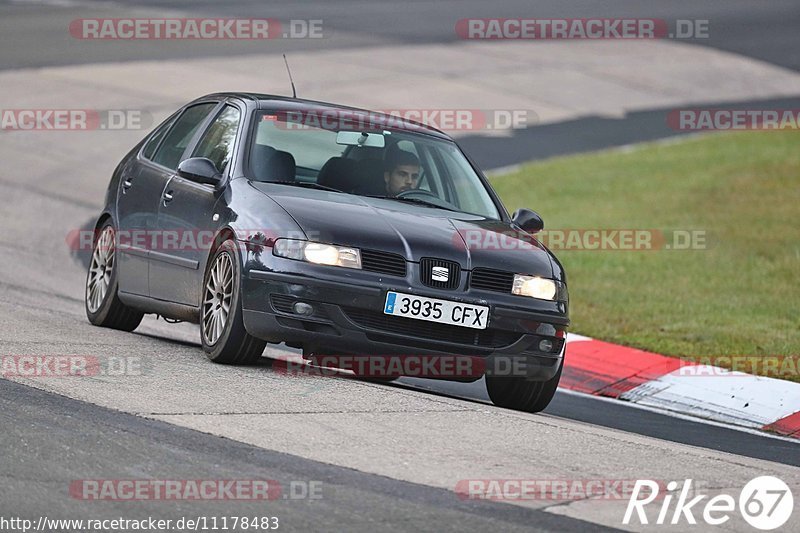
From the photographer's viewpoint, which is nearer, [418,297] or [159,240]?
[418,297]

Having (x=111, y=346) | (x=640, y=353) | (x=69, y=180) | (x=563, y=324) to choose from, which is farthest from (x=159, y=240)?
(x=69, y=180)

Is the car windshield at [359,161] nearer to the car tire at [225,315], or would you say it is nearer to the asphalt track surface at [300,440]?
the car tire at [225,315]

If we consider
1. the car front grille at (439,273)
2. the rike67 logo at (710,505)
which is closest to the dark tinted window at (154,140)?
the car front grille at (439,273)

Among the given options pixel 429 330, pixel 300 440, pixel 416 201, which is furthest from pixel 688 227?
pixel 300 440

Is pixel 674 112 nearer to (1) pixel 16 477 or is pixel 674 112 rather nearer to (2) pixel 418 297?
(2) pixel 418 297

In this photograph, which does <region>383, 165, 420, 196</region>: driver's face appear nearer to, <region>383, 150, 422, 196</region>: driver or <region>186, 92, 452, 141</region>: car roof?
<region>383, 150, 422, 196</region>: driver

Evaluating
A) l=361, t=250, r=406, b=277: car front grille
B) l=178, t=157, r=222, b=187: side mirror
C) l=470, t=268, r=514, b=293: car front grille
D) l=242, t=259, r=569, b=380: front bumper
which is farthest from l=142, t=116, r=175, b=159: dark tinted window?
l=470, t=268, r=514, b=293: car front grille

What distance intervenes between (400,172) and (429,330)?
145 centimetres

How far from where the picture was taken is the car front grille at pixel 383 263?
8.33 m

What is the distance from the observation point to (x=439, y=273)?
8.39 meters

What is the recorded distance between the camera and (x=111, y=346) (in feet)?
30.6

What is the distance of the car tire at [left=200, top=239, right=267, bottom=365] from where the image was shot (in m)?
8.53

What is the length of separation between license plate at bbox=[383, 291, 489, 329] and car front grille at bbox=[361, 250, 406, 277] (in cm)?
12

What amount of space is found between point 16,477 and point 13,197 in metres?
12.0
